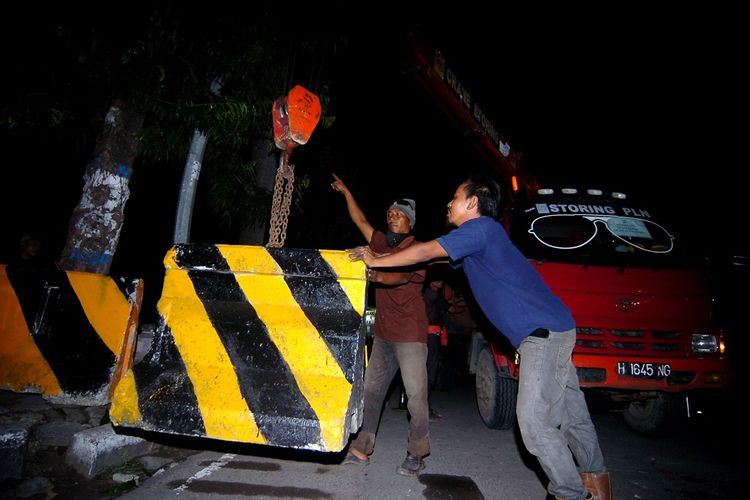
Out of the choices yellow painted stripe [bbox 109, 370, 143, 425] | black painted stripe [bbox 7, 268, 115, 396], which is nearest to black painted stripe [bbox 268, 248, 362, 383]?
yellow painted stripe [bbox 109, 370, 143, 425]

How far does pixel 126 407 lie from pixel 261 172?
186 inches

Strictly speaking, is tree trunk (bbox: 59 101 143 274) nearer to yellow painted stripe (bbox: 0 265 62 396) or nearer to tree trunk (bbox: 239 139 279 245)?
yellow painted stripe (bbox: 0 265 62 396)

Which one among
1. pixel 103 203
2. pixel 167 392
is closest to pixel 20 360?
pixel 103 203

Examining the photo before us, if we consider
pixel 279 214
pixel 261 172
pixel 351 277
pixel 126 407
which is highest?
pixel 261 172

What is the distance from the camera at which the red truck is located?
3.75m

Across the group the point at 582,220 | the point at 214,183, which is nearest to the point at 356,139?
the point at 214,183

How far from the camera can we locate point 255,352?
2314mm

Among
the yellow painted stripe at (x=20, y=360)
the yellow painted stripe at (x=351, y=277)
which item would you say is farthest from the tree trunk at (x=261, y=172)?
the yellow painted stripe at (x=351, y=277)

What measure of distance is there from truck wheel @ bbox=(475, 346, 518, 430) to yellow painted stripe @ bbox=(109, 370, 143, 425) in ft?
10.2

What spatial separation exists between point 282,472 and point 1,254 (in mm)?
10685

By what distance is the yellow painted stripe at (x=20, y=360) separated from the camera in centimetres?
331

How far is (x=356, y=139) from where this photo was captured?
590 inches

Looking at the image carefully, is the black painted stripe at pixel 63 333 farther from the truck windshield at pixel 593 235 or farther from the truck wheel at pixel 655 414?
the truck wheel at pixel 655 414

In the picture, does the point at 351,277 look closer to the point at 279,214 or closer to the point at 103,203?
the point at 279,214
